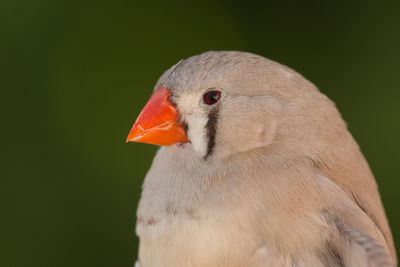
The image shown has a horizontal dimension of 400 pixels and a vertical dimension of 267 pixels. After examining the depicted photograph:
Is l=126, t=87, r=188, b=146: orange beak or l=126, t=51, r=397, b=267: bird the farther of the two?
l=126, t=87, r=188, b=146: orange beak

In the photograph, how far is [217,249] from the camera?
112 cm

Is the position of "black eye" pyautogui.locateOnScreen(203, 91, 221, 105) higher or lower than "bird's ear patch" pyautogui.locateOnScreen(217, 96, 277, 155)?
higher

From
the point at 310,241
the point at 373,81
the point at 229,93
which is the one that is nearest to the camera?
the point at 310,241

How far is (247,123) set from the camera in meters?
1.21

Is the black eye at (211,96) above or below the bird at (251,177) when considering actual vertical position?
above

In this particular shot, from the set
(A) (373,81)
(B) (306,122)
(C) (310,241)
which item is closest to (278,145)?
(B) (306,122)

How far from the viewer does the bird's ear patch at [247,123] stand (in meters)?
1.20

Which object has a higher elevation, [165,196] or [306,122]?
[306,122]

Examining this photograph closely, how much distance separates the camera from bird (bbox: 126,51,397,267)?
1120 mm

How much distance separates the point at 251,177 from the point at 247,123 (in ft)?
0.36

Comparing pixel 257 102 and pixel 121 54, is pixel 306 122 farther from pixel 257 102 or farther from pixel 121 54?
pixel 121 54

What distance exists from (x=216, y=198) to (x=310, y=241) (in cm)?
19

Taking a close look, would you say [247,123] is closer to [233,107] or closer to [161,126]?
[233,107]

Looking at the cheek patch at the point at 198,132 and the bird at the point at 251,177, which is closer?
the bird at the point at 251,177
